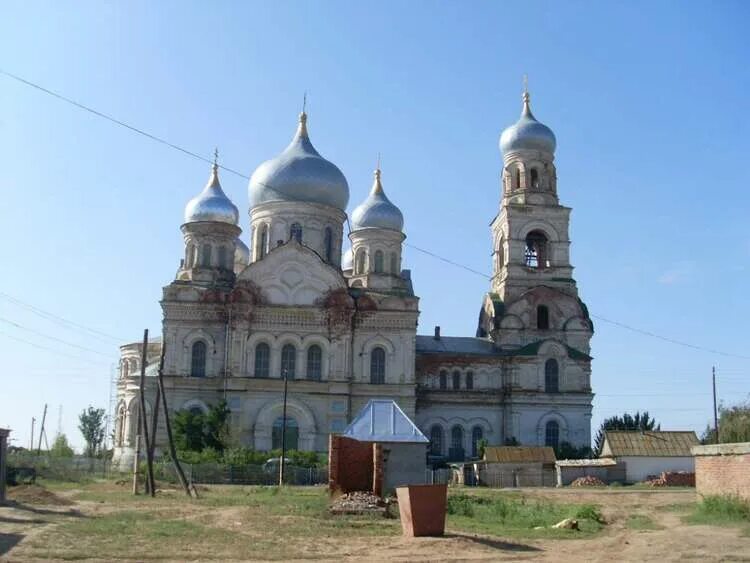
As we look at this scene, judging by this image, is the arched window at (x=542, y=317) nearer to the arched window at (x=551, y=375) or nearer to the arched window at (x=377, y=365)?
the arched window at (x=551, y=375)

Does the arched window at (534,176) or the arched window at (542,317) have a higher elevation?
the arched window at (534,176)

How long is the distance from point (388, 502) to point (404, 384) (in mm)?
25623

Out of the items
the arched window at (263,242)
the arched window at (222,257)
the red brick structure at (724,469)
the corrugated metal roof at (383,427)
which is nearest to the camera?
the red brick structure at (724,469)

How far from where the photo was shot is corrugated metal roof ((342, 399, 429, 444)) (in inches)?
1291

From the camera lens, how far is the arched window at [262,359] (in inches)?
1964

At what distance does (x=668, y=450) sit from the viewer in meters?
45.5

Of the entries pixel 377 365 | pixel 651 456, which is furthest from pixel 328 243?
pixel 651 456

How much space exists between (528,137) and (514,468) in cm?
2013

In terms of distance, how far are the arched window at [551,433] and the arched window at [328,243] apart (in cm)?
1536

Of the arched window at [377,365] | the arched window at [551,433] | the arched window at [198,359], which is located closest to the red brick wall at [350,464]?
the arched window at [377,365]

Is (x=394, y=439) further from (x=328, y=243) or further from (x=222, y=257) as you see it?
→ (x=328, y=243)

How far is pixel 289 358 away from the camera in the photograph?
165 ft

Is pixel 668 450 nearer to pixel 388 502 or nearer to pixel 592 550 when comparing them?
pixel 388 502

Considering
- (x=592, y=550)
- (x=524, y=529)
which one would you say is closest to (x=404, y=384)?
(x=524, y=529)
